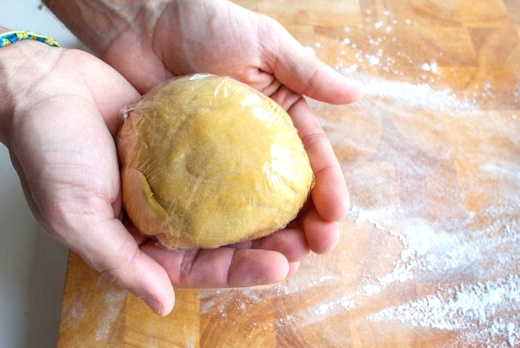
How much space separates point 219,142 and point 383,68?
2.63 feet

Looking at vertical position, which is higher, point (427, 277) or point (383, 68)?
point (383, 68)

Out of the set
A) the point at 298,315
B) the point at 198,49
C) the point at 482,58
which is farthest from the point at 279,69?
the point at 482,58

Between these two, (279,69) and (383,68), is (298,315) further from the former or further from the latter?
(383,68)

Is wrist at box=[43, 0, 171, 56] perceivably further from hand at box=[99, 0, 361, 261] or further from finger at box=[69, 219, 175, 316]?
finger at box=[69, 219, 175, 316]

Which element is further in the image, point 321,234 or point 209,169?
point 321,234

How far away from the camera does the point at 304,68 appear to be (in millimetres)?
1184

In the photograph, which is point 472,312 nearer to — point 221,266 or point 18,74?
point 221,266

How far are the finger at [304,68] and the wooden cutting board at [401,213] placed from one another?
0.63 ft

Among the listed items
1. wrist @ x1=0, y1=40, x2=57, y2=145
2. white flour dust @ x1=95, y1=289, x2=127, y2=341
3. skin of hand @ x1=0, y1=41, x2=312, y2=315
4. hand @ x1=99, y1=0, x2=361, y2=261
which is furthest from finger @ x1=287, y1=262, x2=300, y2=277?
wrist @ x1=0, y1=40, x2=57, y2=145

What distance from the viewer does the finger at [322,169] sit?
1013 millimetres

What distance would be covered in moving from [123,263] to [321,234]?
1.35 feet

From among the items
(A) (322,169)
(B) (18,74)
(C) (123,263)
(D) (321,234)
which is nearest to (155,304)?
(C) (123,263)

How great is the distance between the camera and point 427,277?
1.17m

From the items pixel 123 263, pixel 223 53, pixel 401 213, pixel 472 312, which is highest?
pixel 223 53
